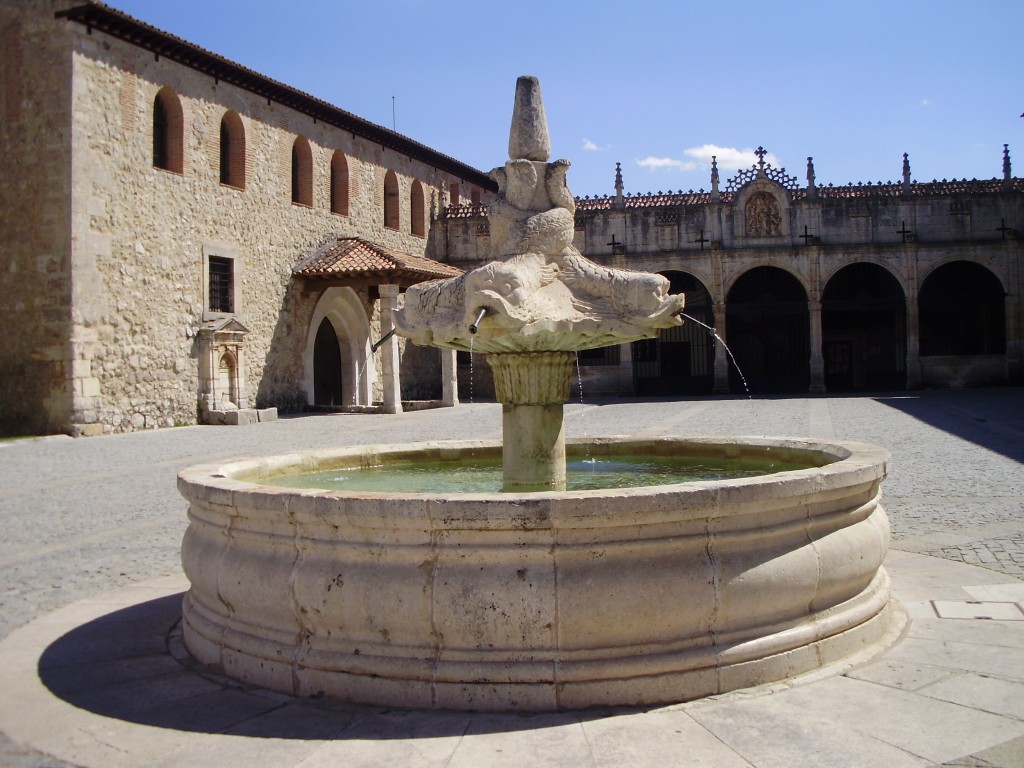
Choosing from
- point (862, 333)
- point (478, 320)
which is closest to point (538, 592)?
point (478, 320)

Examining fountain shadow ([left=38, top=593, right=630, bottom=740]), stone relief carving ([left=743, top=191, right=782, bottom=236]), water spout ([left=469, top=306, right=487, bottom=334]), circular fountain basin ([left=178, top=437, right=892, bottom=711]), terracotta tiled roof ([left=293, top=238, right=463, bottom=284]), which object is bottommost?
fountain shadow ([left=38, top=593, right=630, bottom=740])

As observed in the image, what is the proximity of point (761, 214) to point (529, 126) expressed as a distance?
23813mm

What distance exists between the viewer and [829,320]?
30.6m

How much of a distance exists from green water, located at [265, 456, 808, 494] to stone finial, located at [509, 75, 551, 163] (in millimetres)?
2113

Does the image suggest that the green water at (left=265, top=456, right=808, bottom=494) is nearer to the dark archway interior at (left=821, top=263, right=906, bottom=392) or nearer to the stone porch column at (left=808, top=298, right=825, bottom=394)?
the stone porch column at (left=808, top=298, right=825, bottom=394)

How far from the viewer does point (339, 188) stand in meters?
25.0

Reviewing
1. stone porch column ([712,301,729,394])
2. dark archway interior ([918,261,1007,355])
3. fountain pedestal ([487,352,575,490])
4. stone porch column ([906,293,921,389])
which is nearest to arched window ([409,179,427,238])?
stone porch column ([712,301,729,394])

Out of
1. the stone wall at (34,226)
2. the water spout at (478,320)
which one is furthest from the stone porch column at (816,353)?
the water spout at (478,320)

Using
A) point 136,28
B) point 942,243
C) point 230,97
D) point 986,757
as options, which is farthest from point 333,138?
point 986,757

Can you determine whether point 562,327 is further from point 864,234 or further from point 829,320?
point 829,320

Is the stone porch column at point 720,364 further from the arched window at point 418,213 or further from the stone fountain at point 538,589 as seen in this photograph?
the stone fountain at point 538,589

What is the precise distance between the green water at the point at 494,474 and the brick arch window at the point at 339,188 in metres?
18.9

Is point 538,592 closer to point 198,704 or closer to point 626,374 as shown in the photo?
point 198,704

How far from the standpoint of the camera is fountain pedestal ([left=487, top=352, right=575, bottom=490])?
5363 millimetres
